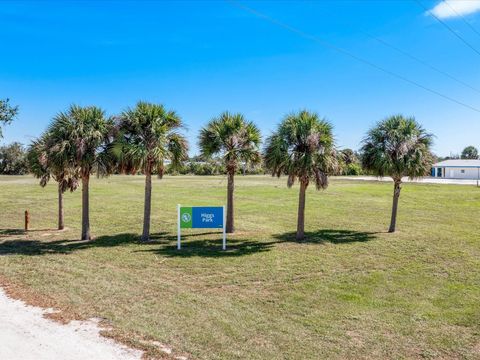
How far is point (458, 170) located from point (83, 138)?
75.0m

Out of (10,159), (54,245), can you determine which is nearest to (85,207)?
(54,245)


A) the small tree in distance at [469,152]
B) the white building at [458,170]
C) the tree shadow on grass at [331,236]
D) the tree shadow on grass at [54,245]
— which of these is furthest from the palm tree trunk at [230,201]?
the small tree in distance at [469,152]

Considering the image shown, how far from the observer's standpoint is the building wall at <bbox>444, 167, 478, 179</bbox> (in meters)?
72.1

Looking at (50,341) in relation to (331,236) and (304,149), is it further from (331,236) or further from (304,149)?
(331,236)

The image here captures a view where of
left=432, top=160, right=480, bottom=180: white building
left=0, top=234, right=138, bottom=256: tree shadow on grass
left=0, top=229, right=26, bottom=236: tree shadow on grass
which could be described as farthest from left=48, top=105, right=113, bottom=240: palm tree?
left=432, top=160, right=480, bottom=180: white building

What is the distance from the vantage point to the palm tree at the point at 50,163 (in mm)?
17109

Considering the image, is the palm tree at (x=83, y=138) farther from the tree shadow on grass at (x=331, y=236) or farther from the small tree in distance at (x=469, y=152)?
the small tree in distance at (x=469, y=152)

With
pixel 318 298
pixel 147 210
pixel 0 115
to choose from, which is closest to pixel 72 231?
pixel 147 210

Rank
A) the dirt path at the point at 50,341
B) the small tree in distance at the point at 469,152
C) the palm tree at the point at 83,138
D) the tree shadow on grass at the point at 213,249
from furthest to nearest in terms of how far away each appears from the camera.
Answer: the small tree in distance at the point at 469,152 → the palm tree at the point at 83,138 → the tree shadow on grass at the point at 213,249 → the dirt path at the point at 50,341

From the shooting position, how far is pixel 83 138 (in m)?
17.0

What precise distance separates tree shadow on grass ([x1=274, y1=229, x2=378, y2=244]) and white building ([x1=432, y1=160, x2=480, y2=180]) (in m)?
61.1

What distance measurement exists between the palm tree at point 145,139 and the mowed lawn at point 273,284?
148 inches

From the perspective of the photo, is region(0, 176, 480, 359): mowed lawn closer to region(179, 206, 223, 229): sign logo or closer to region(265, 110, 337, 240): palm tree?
region(179, 206, 223, 229): sign logo

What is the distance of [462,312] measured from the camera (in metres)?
9.92
